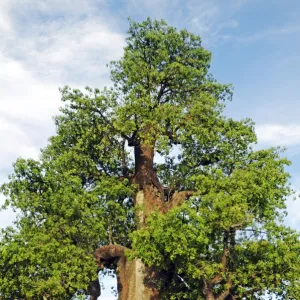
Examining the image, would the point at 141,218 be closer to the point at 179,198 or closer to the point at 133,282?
the point at 179,198

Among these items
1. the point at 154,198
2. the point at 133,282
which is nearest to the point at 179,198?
the point at 154,198

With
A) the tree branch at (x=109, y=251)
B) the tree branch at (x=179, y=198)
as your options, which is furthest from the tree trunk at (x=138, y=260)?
the tree branch at (x=179, y=198)

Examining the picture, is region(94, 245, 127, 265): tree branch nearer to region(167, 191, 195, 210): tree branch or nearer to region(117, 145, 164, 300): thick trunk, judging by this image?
region(117, 145, 164, 300): thick trunk

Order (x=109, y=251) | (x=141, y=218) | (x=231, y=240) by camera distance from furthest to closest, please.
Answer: (x=141, y=218) → (x=109, y=251) → (x=231, y=240)

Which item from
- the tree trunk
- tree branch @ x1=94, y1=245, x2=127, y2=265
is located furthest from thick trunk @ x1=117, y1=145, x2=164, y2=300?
tree branch @ x1=94, y1=245, x2=127, y2=265

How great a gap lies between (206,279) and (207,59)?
48.5 feet

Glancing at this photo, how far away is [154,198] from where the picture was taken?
2772cm

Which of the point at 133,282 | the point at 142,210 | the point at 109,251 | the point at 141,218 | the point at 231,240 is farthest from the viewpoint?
the point at 141,218

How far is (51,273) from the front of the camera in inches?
846

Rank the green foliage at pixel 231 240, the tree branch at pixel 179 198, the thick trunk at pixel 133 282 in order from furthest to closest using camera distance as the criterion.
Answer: the tree branch at pixel 179 198
the thick trunk at pixel 133 282
the green foliage at pixel 231 240

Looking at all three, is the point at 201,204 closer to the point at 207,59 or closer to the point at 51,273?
the point at 51,273

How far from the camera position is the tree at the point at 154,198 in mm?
21656

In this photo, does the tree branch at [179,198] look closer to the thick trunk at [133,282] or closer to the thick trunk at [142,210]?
the thick trunk at [142,210]

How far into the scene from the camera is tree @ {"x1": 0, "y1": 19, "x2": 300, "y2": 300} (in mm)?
21656
